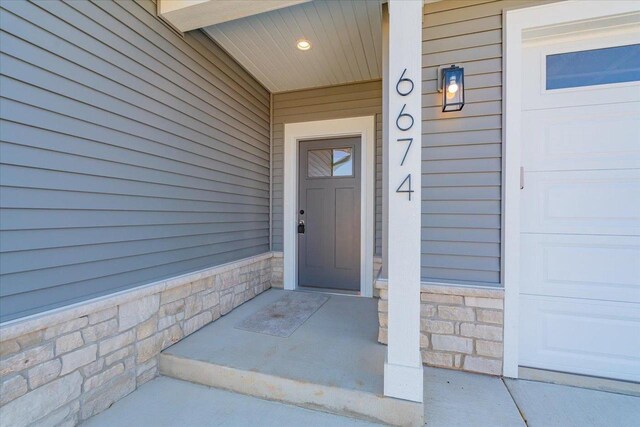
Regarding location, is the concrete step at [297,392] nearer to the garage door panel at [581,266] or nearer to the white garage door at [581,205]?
the white garage door at [581,205]

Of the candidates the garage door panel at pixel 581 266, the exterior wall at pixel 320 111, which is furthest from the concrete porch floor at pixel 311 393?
the exterior wall at pixel 320 111

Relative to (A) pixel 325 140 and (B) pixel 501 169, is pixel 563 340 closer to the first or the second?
(B) pixel 501 169

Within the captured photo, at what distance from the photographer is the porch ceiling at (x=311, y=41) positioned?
92.0 inches

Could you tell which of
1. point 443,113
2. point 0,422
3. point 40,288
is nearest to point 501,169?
point 443,113

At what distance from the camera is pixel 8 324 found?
1.35m

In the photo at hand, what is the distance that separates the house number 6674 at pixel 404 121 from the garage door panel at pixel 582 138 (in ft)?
3.93

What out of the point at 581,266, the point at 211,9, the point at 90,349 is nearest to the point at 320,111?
the point at 211,9

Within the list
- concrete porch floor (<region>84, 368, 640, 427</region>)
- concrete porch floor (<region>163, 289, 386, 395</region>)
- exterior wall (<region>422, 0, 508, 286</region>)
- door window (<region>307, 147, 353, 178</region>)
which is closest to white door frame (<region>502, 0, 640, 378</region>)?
exterior wall (<region>422, 0, 508, 286</region>)

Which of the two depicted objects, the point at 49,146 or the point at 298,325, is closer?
the point at 49,146

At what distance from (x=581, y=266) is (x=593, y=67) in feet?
4.67

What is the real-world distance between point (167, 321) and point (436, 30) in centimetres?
310

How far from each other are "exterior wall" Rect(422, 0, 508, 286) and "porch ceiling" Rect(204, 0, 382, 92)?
64 centimetres

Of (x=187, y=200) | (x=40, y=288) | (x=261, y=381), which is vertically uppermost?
(x=187, y=200)

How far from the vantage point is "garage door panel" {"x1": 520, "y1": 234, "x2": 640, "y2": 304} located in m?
1.92
